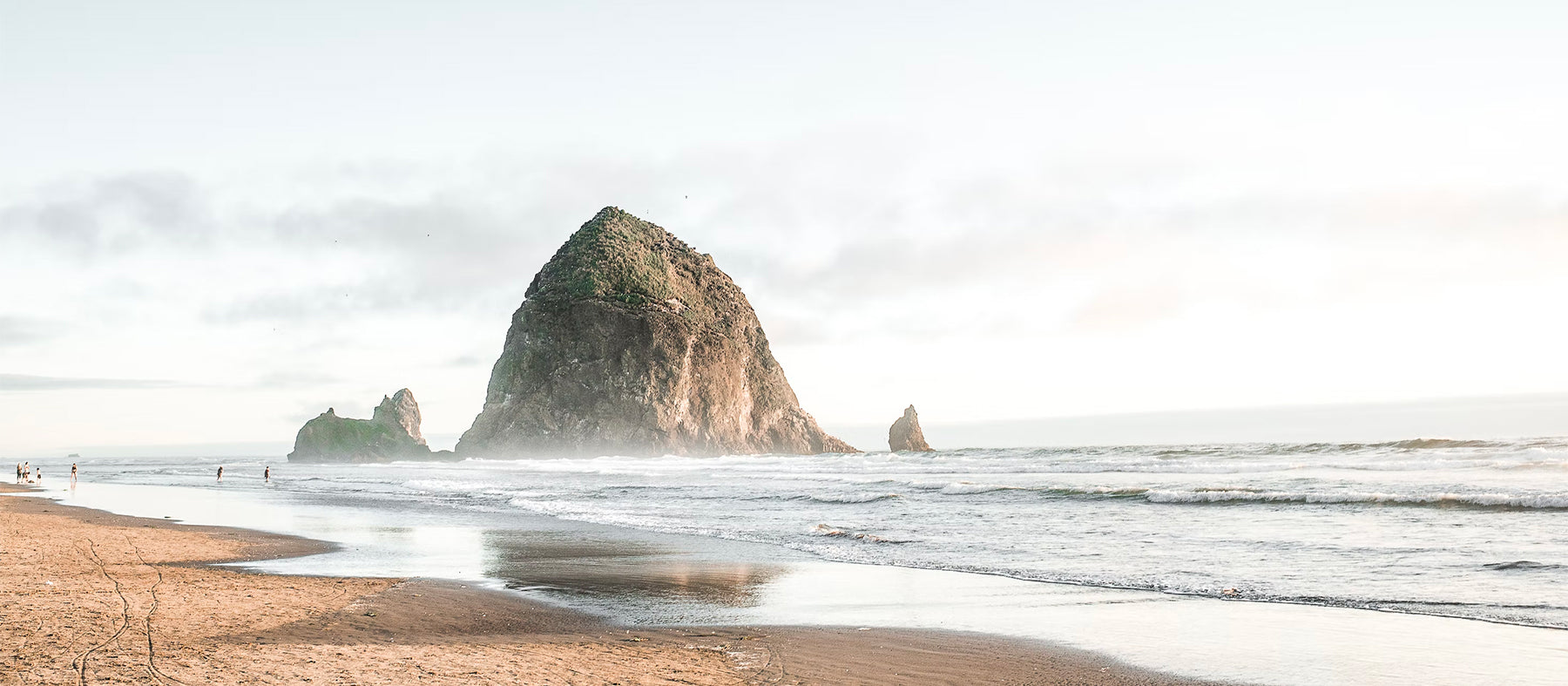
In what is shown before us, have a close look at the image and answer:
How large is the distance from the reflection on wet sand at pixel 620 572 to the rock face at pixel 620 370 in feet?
269

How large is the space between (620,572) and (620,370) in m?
88.4

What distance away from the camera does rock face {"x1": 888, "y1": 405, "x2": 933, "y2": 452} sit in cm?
10506

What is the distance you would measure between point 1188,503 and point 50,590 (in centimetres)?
2220

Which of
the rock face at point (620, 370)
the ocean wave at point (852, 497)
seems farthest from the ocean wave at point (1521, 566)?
the rock face at point (620, 370)

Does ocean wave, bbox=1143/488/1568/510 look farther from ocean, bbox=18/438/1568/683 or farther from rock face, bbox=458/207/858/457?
rock face, bbox=458/207/858/457

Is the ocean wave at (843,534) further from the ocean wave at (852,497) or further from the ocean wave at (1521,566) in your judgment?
the ocean wave at (1521,566)

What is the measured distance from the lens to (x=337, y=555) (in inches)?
635

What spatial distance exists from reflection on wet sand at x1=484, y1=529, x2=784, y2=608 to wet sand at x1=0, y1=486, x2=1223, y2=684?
1.14 m

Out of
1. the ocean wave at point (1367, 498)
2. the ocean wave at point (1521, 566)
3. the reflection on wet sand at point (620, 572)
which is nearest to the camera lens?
the reflection on wet sand at point (620, 572)

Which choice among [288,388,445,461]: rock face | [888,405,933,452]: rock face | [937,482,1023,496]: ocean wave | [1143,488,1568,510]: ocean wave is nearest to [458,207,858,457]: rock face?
[888,405,933,452]: rock face

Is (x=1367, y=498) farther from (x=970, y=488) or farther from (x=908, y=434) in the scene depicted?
(x=908, y=434)

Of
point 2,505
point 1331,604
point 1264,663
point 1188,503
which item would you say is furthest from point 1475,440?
point 2,505

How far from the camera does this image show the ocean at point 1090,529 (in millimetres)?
11352

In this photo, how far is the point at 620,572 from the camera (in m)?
14.0
